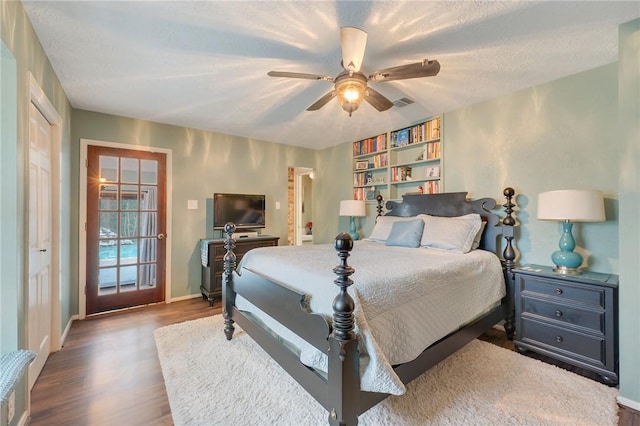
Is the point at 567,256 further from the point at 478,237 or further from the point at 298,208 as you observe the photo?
the point at 298,208

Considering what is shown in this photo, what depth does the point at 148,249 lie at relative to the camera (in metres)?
3.80

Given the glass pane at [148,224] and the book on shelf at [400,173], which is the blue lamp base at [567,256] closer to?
the book on shelf at [400,173]

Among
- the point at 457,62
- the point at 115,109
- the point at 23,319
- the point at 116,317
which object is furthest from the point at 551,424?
the point at 115,109

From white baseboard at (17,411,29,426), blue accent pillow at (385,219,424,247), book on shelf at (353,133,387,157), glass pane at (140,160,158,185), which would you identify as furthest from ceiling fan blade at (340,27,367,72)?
glass pane at (140,160,158,185)

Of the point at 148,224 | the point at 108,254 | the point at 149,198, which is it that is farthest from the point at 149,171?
the point at 108,254

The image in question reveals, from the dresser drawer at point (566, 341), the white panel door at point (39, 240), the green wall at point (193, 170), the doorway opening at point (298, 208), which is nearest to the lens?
the white panel door at point (39, 240)

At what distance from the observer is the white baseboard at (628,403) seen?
70.1 inches

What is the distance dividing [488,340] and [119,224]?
4.43 m

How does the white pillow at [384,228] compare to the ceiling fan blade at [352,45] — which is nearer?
the ceiling fan blade at [352,45]

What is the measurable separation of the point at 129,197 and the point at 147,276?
1076mm

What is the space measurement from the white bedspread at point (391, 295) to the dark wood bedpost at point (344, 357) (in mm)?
70

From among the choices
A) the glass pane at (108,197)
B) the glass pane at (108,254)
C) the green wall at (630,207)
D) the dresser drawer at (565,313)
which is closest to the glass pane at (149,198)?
the glass pane at (108,197)

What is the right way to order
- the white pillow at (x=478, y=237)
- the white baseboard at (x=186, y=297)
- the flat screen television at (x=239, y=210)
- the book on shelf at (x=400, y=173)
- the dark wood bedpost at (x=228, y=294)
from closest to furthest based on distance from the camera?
the dark wood bedpost at (x=228, y=294), the white pillow at (x=478, y=237), the white baseboard at (x=186, y=297), the book on shelf at (x=400, y=173), the flat screen television at (x=239, y=210)

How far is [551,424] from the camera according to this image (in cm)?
161
